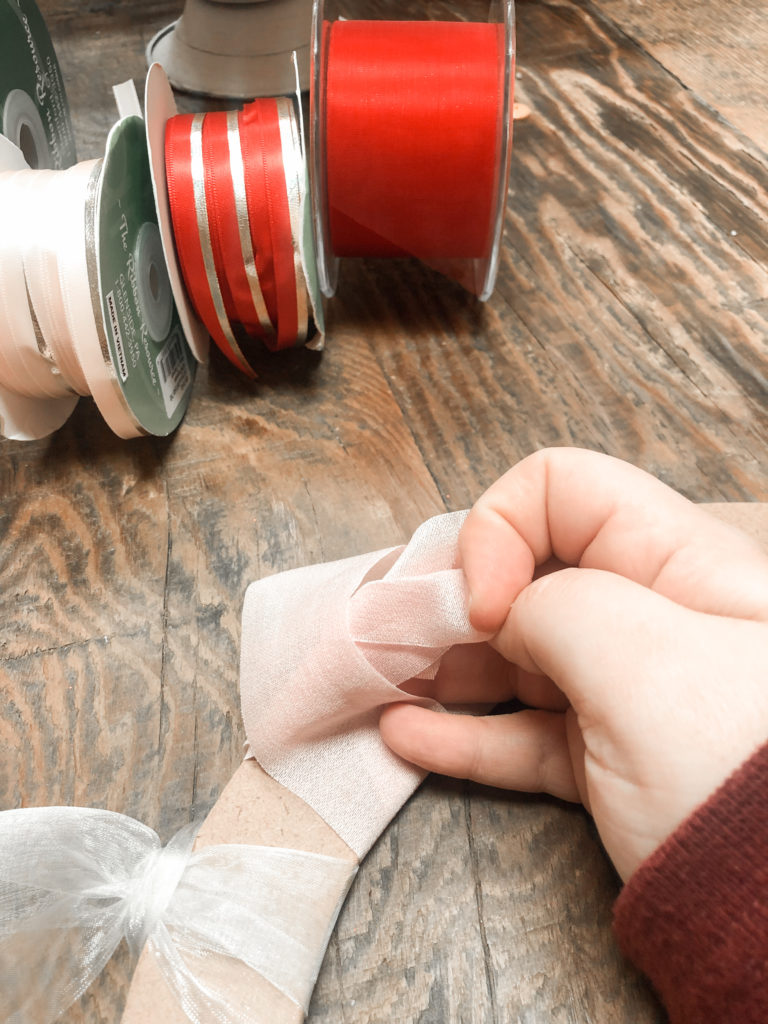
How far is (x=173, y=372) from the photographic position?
1044 mm

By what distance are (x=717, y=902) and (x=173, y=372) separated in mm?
845

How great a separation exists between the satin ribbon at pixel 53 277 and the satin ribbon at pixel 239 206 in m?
0.12

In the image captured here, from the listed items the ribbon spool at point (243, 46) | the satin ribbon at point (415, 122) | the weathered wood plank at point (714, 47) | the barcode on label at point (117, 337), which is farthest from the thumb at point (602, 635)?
the ribbon spool at point (243, 46)

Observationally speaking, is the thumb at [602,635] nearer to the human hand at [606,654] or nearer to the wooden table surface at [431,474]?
the human hand at [606,654]

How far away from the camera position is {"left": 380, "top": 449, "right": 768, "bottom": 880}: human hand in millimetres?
511

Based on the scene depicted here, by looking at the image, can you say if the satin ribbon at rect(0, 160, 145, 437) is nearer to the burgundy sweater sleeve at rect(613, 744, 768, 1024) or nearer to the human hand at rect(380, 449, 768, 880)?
the human hand at rect(380, 449, 768, 880)

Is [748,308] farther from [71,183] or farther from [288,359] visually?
[71,183]

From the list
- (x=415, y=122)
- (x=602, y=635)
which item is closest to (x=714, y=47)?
(x=415, y=122)

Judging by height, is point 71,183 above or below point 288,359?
above

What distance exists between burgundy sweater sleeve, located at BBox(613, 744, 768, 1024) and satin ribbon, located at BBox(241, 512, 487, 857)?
224 millimetres

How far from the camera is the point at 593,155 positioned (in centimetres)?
146

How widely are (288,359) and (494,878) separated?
29.1 inches

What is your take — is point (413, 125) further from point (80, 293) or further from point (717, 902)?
point (717, 902)

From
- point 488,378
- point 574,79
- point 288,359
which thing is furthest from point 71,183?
point 574,79
